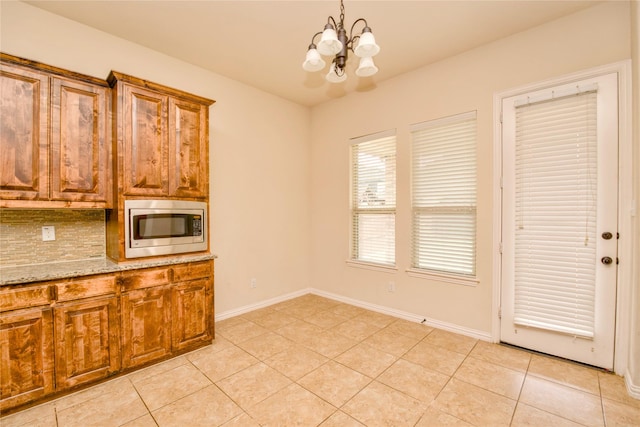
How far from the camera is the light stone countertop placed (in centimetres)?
193

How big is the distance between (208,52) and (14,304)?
2710 mm

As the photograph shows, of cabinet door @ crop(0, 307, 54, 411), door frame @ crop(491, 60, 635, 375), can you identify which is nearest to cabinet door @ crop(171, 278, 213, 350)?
cabinet door @ crop(0, 307, 54, 411)

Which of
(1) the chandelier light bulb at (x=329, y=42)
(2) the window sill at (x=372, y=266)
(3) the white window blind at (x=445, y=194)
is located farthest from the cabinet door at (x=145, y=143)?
(3) the white window blind at (x=445, y=194)

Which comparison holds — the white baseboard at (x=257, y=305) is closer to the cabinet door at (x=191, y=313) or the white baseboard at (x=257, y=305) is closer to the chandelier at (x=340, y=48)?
the cabinet door at (x=191, y=313)

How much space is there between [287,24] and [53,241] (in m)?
2.76

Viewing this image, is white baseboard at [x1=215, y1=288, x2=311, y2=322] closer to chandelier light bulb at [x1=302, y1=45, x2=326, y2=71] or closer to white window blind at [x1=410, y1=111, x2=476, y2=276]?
white window blind at [x1=410, y1=111, x2=476, y2=276]

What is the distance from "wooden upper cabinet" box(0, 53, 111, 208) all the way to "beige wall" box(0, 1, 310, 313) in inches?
18.6

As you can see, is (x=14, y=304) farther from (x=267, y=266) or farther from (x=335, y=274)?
(x=335, y=274)

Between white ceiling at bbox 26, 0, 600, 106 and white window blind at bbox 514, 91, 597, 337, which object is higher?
white ceiling at bbox 26, 0, 600, 106

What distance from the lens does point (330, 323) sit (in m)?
3.42

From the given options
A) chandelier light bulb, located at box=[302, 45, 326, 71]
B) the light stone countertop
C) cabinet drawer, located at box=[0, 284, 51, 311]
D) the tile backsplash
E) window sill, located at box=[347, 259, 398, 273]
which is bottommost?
window sill, located at box=[347, 259, 398, 273]

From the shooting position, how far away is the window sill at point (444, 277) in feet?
9.93

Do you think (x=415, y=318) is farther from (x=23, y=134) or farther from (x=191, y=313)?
(x=23, y=134)

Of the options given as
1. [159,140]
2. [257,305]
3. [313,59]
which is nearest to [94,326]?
[159,140]
